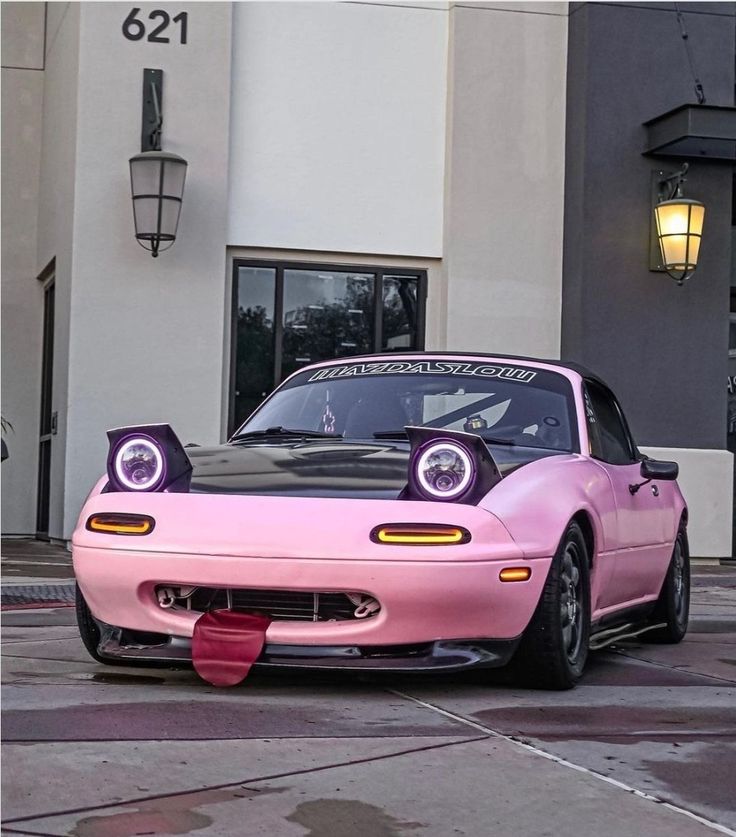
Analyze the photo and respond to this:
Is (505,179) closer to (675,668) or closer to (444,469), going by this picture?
(675,668)

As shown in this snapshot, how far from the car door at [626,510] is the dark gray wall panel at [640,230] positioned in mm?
6103

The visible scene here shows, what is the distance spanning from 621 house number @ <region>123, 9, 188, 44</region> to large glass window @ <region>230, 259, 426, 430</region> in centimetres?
194

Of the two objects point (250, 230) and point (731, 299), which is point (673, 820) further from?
point (731, 299)

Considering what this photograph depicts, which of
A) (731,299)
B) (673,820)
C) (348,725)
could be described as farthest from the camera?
(731,299)

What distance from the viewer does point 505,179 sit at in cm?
1277

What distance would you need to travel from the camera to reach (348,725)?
156 inches

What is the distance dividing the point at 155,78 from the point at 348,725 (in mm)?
9091

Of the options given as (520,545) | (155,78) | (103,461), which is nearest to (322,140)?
(155,78)

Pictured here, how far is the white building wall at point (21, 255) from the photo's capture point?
14.2 meters

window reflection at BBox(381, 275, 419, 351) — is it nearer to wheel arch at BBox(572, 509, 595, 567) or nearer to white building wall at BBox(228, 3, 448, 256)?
white building wall at BBox(228, 3, 448, 256)

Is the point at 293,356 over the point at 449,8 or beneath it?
beneath

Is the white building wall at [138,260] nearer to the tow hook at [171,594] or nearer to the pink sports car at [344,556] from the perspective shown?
the pink sports car at [344,556]

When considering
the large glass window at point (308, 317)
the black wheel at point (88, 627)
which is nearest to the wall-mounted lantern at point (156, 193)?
the large glass window at point (308, 317)

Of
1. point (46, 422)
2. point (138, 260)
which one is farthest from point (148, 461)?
point (46, 422)
